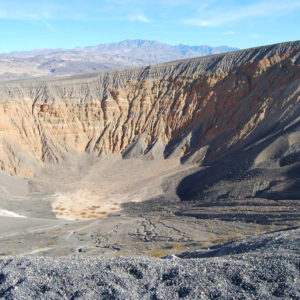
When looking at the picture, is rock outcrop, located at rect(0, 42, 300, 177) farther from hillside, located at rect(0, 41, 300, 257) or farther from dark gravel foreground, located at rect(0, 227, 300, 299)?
dark gravel foreground, located at rect(0, 227, 300, 299)

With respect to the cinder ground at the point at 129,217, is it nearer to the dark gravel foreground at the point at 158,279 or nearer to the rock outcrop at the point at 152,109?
the rock outcrop at the point at 152,109

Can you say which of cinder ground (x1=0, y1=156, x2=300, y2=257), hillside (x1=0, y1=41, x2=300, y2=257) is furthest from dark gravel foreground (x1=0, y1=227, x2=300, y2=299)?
hillside (x1=0, y1=41, x2=300, y2=257)

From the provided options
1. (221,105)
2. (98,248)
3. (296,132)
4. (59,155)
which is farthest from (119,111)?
(98,248)

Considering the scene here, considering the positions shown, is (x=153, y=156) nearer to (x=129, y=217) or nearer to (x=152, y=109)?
(x=152, y=109)

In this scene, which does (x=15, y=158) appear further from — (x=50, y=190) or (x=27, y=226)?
(x=27, y=226)

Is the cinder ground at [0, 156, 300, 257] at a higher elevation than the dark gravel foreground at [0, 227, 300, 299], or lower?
lower

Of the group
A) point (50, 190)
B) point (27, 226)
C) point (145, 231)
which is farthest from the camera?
point (50, 190)

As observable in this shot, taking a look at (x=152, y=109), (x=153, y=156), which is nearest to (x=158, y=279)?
(x=153, y=156)
